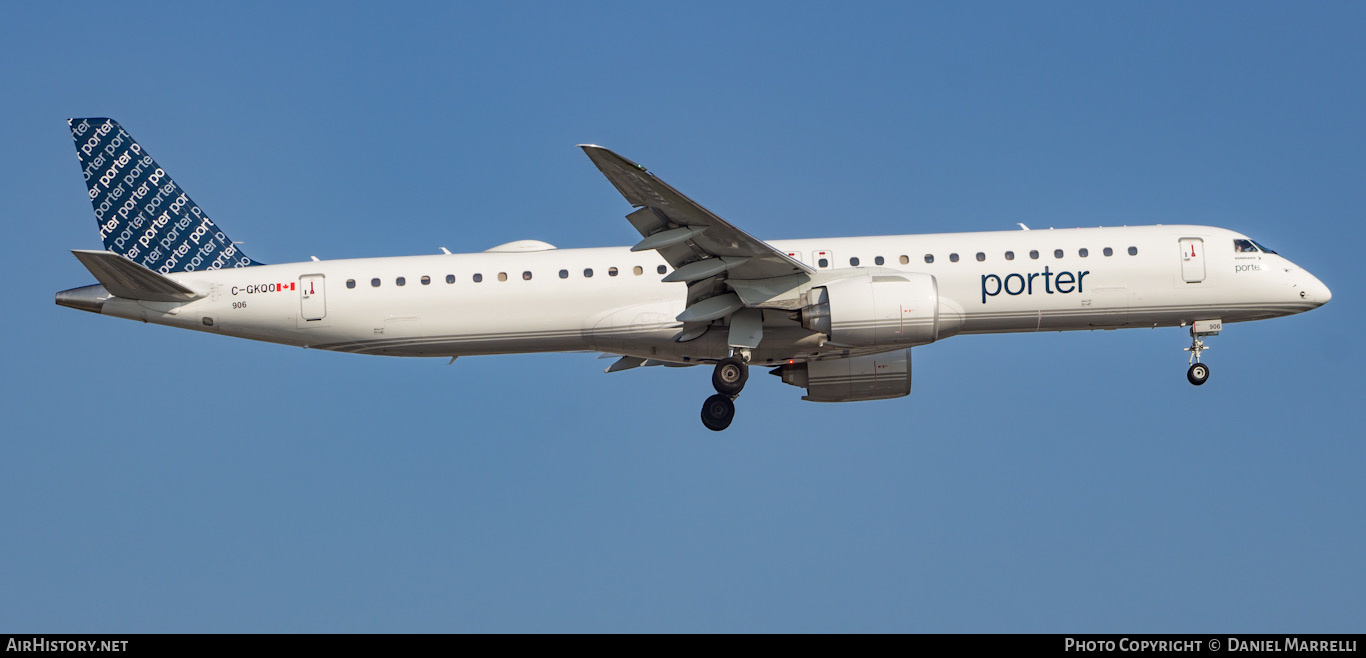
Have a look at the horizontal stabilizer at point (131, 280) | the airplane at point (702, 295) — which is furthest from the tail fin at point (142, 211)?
the horizontal stabilizer at point (131, 280)

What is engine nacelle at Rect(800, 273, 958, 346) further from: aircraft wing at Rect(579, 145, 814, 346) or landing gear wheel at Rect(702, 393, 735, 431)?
landing gear wheel at Rect(702, 393, 735, 431)

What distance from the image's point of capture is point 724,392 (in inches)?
1362

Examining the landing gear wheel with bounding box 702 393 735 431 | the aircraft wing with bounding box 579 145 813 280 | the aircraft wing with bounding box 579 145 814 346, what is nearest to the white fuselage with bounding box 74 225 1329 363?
the aircraft wing with bounding box 579 145 814 346

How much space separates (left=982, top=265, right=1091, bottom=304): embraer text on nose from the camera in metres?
33.3

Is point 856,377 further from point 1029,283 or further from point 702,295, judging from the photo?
point 702,295

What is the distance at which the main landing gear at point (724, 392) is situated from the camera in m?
34.4

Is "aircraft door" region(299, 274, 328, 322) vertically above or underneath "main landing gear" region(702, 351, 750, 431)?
above

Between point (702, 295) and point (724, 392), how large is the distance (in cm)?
301

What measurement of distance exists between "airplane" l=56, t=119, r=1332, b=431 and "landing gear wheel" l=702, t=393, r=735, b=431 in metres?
0.05

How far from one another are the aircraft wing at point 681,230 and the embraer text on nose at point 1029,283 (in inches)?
181

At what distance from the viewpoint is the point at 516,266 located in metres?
33.8

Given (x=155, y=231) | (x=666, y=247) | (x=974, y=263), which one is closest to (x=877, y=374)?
(x=974, y=263)

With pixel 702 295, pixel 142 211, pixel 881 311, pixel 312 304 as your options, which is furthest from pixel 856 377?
pixel 142 211

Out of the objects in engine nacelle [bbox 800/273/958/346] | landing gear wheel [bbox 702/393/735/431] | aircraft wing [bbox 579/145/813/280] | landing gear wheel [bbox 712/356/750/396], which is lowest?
landing gear wheel [bbox 702/393/735/431]
